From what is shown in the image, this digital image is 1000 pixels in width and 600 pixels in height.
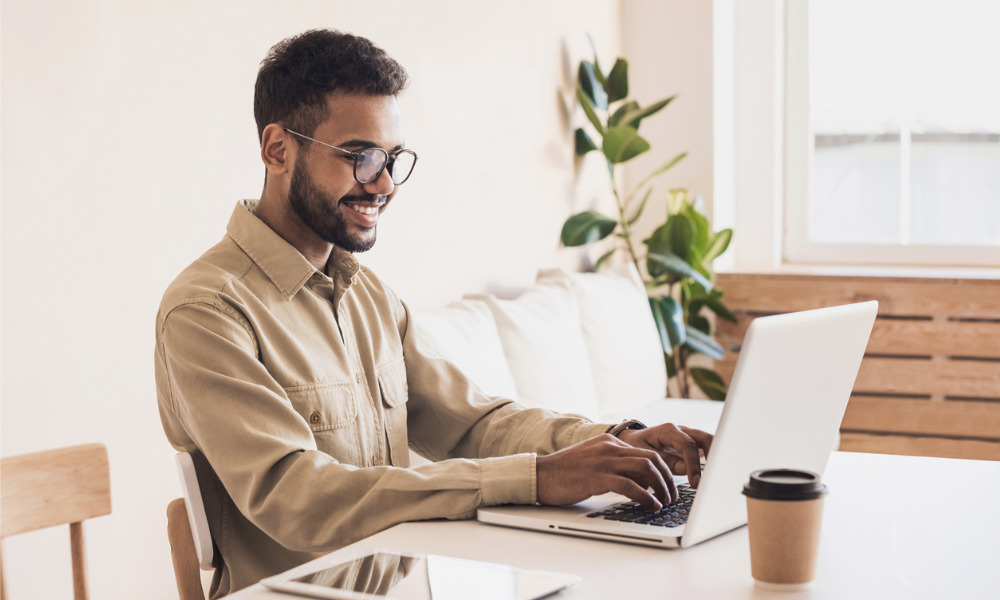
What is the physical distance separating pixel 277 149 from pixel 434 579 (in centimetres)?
78

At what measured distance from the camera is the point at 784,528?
87cm

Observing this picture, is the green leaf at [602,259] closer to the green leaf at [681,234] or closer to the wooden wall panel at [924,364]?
the green leaf at [681,234]

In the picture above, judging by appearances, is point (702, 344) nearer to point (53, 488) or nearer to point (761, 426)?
point (761, 426)

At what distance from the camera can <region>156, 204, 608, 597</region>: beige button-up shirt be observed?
1.15 metres

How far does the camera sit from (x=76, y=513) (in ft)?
3.60

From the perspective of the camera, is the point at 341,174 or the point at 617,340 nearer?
the point at 341,174

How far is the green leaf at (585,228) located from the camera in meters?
3.22

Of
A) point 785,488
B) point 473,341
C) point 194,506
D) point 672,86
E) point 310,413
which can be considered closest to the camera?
point 785,488

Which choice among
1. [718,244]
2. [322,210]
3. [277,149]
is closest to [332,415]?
[322,210]

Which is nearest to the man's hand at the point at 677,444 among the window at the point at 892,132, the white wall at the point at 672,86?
the white wall at the point at 672,86

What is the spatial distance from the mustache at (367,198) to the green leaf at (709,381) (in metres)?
2.32

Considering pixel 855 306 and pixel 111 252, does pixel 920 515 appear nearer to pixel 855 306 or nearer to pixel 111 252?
pixel 855 306

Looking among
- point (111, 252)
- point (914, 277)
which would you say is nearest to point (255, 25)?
point (111, 252)

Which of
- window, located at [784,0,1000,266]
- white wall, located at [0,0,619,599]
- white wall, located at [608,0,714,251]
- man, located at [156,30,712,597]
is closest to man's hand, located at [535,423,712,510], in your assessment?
man, located at [156,30,712,597]
